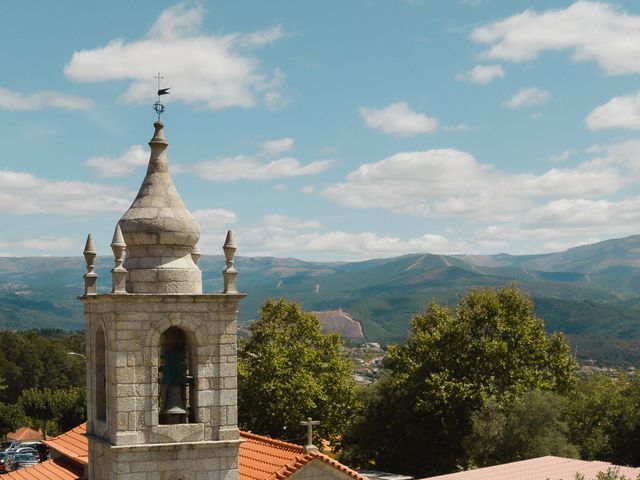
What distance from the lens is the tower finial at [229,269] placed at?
16062 millimetres

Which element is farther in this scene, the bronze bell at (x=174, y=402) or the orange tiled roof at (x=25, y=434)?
the orange tiled roof at (x=25, y=434)

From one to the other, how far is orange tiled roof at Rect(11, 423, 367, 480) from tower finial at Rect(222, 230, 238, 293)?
18.0ft

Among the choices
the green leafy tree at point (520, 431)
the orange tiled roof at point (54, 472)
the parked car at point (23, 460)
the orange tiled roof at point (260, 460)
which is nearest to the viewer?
the orange tiled roof at point (260, 460)

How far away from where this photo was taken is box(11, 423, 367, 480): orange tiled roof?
21.2 meters

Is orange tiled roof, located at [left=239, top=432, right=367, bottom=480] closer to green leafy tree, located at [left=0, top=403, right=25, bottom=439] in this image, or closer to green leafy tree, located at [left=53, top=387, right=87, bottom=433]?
green leafy tree, located at [left=53, top=387, right=87, bottom=433]

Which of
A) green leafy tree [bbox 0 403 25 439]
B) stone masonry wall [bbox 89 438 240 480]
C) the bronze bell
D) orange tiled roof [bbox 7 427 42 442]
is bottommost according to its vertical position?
orange tiled roof [bbox 7 427 42 442]

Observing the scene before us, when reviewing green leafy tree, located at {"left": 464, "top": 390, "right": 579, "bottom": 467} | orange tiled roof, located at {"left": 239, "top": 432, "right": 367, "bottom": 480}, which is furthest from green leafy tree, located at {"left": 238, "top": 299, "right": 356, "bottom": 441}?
orange tiled roof, located at {"left": 239, "top": 432, "right": 367, "bottom": 480}

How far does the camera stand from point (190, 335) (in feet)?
52.2

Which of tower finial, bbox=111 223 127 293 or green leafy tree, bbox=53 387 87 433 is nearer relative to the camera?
tower finial, bbox=111 223 127 293

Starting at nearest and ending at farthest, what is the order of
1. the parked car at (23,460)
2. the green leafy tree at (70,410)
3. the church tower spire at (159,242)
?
the church tower spire at (159,242), the parked car at (23,460), the green leafy tree at (70,410)

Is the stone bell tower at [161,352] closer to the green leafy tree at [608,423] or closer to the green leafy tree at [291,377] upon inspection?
the green leafy tree at [291,377]

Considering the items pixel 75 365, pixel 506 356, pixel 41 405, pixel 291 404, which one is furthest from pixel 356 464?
pixel 75 365

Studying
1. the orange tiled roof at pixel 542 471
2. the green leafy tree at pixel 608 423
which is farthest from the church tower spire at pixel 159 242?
the green leafy tree at pixel 608 423

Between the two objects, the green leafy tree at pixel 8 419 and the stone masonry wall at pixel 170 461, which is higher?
the stone masonry wall at pixel 170 461
